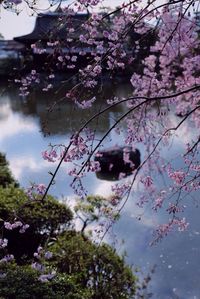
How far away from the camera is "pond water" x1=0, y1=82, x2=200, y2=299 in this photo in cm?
594

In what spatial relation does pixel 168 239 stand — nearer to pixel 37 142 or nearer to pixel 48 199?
pixel 48 199

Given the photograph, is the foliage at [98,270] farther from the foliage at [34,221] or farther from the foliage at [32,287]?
the foliage at [34,221]

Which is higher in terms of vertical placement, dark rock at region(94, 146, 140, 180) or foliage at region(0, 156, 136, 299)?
dark rock at region(94, 146, 140, 180)

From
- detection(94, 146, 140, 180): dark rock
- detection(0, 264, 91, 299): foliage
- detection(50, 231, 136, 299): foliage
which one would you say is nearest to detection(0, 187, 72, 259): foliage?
detection(50, 231, 136, 299): foliage

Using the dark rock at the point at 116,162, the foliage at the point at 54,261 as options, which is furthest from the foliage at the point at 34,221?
the dark rock at the point at 116,162

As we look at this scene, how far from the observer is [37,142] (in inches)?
582

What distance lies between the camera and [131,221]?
7949 mm

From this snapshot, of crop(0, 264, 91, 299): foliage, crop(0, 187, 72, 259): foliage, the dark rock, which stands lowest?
crop(0, 264, 91, 299): foliage

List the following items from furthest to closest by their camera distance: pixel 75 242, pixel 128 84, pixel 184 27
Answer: pixel 128 84, pixel 184 27, pixel 75 242

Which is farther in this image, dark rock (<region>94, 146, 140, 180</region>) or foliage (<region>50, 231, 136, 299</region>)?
dark rock (<region>94, 146, 140, 180</region>)

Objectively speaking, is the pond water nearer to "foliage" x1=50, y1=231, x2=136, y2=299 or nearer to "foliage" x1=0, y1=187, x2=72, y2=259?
"foliage" x1=0, y1=187, x2=72, y2=259

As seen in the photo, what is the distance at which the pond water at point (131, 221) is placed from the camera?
5941 millimetres

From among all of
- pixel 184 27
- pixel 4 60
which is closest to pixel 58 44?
pixel 184 27

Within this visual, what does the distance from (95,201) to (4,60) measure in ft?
105
